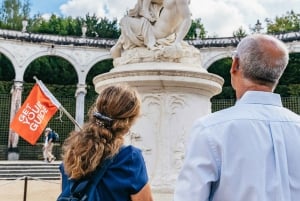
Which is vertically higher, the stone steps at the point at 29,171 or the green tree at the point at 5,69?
the green tree at the point at 5,69

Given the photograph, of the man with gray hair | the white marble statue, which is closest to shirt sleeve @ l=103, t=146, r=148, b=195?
the man with gray hair

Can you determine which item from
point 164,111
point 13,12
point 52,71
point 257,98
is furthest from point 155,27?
point 13,12

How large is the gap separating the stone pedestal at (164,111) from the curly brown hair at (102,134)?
2.94 meters

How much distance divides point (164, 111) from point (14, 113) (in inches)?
799

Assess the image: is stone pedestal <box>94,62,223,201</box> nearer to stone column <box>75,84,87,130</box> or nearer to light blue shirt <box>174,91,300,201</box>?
light blue shirt <box>174,91,300,201</box>

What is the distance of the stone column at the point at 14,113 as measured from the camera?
76.5 feet

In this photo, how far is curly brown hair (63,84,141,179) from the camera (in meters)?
2.01

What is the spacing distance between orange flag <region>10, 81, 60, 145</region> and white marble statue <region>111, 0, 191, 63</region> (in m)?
1.50

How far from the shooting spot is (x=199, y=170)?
1516 millimetres

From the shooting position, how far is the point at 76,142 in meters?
2.07

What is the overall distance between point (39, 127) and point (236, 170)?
18.4 feet

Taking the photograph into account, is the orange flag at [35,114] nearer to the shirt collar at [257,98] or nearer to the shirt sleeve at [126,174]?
the shirt sleeve at [126,174]

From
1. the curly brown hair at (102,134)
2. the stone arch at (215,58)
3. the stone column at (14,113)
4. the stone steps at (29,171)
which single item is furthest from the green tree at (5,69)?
the curly brown hair at (102,134)

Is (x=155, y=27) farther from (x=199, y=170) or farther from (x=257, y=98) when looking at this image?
(x=199, y=170)
